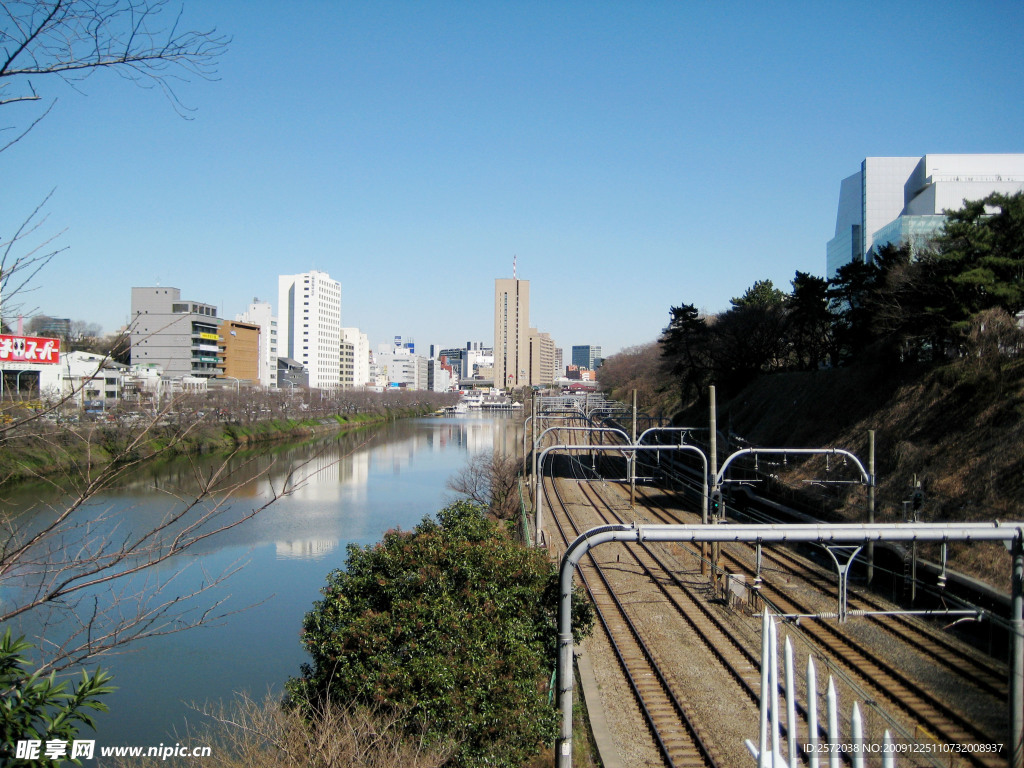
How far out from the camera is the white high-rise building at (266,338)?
5741 centimetres

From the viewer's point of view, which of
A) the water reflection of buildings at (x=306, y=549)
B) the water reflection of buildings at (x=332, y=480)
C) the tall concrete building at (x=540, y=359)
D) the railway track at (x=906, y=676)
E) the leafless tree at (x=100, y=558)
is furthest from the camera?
the tall concrete building at (x=540, y=359)

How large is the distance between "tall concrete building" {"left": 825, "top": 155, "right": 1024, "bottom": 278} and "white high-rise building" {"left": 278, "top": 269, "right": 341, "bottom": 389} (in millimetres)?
48338

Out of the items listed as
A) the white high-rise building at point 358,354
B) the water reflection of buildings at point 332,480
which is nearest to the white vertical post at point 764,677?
the water reflection of buildings at point 332,480

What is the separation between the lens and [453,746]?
4.53m

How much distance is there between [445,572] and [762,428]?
1784 centimetres

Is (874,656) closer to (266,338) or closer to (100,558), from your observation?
(100,558)

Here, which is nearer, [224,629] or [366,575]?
[366,575]

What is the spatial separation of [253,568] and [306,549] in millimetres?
1779

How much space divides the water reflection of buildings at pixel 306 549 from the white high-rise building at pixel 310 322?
5607cm

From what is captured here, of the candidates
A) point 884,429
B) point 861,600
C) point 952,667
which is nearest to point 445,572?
point 952,667

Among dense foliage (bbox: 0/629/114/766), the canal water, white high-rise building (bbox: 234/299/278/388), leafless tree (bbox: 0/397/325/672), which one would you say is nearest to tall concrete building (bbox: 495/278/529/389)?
white high-rise building (bbox: 234/299/278/388)

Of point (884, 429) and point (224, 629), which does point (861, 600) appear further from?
point (224, 629)

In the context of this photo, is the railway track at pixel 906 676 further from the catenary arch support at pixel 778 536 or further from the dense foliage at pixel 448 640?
the dense foliage at pixel 448 640

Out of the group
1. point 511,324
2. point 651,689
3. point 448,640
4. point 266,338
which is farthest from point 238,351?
point 511,324
